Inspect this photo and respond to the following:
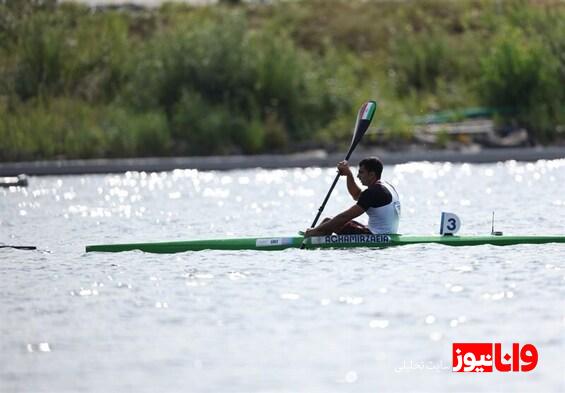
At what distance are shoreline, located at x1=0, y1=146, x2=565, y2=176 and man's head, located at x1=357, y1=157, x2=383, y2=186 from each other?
60.1 ft

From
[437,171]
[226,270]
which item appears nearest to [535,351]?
[226,270]

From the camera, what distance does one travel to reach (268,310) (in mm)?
13391

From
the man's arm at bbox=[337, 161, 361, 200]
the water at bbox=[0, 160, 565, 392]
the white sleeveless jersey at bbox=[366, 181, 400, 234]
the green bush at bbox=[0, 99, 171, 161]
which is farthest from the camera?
the green bush at bbox=[0, 99, 171, 161]

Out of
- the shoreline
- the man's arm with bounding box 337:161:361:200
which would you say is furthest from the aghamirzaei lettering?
the shoreline

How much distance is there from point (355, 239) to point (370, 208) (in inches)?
16.4

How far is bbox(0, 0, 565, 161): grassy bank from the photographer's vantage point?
3856 centimetres

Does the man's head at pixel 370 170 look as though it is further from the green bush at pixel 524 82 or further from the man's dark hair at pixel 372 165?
the green bush at pixel 524 82

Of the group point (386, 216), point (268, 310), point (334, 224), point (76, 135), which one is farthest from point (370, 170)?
point (76, 135)

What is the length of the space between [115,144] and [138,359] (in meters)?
26.5

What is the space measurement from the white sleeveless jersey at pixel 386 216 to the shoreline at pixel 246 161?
18.2 meters

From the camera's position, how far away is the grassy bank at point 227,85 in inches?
1518

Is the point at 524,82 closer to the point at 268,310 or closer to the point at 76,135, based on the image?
the point at 76,135

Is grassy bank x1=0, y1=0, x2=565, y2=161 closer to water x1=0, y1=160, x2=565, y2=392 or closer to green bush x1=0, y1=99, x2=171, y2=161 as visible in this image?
green bush x1=0, y1=99, x2=171, y2=161

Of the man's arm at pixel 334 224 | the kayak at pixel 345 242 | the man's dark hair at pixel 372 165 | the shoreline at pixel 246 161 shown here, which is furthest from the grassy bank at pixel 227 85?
the man's dark hair at pixel 372 165
